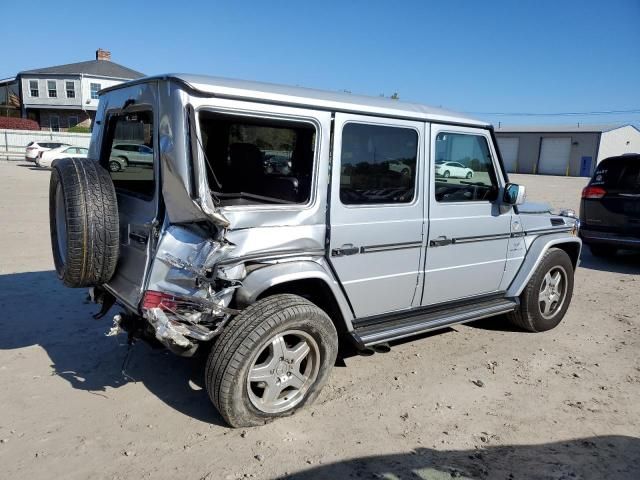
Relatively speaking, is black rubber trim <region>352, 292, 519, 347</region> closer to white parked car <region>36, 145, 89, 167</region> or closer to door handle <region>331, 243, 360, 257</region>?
door handle <region>331, 243, 360, 257</region>

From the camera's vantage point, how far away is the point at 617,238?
8.09m

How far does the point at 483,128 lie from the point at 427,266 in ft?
4.62

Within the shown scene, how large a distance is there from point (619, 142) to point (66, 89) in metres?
51.1

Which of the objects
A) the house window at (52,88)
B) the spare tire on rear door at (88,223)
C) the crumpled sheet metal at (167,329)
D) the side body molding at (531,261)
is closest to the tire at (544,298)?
the side body molding at (531,261)

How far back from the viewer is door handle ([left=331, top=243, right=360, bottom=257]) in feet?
11.5

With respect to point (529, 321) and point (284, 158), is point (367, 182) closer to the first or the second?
point (284, 158)

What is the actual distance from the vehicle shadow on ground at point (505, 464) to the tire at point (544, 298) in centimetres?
191

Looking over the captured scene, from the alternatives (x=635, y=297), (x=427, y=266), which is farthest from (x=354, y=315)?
(x=635, y=297)

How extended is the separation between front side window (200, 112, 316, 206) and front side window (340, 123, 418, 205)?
11.3 inches

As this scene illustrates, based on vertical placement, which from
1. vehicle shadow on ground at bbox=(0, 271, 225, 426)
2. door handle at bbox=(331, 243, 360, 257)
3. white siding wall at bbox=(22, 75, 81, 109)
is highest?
white siding wall at bbox=(22, 75, 81, 109)

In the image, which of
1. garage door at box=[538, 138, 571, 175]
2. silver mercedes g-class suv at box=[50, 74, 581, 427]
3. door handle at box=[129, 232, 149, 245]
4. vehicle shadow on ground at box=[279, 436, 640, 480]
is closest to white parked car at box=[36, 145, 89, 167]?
silver mercedes g-class suv at box=[50, 74, 581, 427]

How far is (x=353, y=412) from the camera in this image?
355 cm

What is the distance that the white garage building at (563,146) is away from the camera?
45250mm

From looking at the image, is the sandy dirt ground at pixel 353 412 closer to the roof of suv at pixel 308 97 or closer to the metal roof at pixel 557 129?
the roof of suv at pixel 308 97
